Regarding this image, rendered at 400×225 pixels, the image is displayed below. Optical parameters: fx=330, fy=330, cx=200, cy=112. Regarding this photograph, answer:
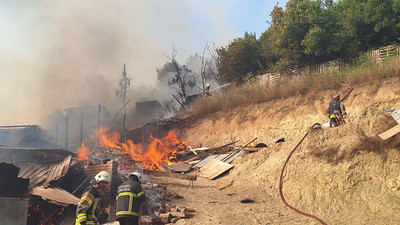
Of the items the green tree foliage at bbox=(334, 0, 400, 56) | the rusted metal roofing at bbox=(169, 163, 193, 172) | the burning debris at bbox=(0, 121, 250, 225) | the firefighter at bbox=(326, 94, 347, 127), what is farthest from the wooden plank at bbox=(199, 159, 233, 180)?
the green tree foliage at bbox=(334, 0, 400, 56)

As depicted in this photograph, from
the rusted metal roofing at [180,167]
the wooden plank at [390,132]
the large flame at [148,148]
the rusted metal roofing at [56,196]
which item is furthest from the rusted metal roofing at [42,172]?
the wooden plank at [390,132]

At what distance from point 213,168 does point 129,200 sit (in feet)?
25.8

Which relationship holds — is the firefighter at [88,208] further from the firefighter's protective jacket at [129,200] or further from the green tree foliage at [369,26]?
the green tree foliage at [369,26]

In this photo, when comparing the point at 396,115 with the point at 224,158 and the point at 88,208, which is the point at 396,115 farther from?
the point at 88,208

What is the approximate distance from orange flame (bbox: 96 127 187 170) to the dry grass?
307cm

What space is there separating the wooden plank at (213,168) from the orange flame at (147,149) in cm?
290

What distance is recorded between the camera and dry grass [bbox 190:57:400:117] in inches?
622

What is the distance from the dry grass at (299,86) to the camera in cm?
1580

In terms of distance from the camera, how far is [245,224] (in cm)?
795

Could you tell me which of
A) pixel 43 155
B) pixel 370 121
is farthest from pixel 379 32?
pixel 43 155

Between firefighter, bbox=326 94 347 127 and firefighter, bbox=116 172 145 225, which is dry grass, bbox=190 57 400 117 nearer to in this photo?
firefighter, bbox=326 94 347 127

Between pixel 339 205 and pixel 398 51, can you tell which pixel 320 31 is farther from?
pixel 339 205

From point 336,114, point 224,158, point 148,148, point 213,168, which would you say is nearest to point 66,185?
point 213,168

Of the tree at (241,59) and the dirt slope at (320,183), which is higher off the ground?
the tree at (241,59)
